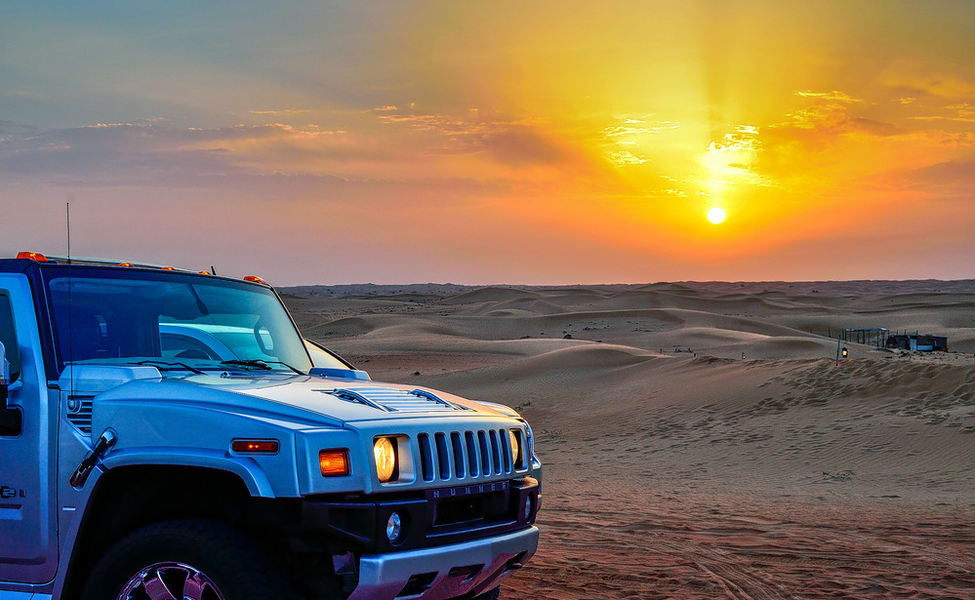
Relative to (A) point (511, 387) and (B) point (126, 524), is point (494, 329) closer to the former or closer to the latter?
(A) point (511, 387)

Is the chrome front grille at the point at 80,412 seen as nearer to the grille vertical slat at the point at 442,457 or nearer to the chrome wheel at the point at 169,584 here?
the chrome wheel at the point at 169,584

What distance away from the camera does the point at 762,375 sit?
25297 mm

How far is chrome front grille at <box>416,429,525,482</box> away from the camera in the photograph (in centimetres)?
476

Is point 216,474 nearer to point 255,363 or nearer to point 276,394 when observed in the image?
point 276,394

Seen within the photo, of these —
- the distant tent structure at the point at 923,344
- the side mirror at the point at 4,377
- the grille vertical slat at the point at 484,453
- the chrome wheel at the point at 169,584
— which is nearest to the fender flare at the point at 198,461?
the chrome wheel at the point at 169,584

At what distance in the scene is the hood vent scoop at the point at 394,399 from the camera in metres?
5.08

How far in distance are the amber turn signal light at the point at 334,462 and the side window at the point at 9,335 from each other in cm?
184

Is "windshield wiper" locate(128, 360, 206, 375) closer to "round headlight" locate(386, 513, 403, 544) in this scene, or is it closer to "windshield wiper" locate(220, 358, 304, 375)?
"windshield wiper" locate(220, 358, 304, 375)

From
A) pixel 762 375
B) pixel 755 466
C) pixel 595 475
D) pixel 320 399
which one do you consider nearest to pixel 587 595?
pixel 320 399

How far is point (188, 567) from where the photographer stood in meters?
4.52

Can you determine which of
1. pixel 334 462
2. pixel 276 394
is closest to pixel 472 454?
pixel 334 462

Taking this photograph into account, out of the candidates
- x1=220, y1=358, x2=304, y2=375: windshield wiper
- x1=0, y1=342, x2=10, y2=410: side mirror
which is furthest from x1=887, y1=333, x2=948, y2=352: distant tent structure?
x1=0, y1=342, x2=10, y2=410: side mirror

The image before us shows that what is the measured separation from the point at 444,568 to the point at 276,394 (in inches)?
45.9

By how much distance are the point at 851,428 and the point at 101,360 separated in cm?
1710
